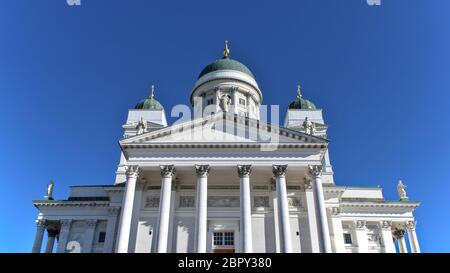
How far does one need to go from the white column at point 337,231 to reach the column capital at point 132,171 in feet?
47.9

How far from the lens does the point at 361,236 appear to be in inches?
1170

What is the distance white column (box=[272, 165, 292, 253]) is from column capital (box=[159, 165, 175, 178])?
6.46 meters

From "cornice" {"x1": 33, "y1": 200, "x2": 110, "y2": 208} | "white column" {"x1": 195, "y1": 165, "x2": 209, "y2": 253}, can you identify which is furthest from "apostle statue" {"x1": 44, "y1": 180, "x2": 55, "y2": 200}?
"white column" {"x1": 195, "y1": 165, "x2": 209, "y2": 253}

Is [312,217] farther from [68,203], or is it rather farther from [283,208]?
[68,203]

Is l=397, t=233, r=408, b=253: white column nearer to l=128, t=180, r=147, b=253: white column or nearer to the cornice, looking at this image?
l=128, t=180, r=147, b=253: white column

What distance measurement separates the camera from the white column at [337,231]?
84.3ft

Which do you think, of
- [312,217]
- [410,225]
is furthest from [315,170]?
[410,225]

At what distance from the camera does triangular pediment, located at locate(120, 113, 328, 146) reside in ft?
77.6

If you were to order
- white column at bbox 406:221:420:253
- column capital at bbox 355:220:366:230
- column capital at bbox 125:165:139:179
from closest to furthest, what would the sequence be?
column capital at bbox 125:165:139:179 < column capital at bbox 355:220:366:230 < white column at bbox 406:221:420:253

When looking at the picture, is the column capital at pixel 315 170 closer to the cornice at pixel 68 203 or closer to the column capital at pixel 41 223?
the cornice at pixel 68 203

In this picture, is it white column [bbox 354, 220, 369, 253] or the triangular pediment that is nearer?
the triangular pediment

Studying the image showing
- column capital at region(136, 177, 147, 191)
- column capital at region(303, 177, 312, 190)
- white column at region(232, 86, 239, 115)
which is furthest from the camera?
white column at region(232, 86, 239, 115)

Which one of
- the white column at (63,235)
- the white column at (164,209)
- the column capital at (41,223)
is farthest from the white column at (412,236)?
the column capital at (41,223)
